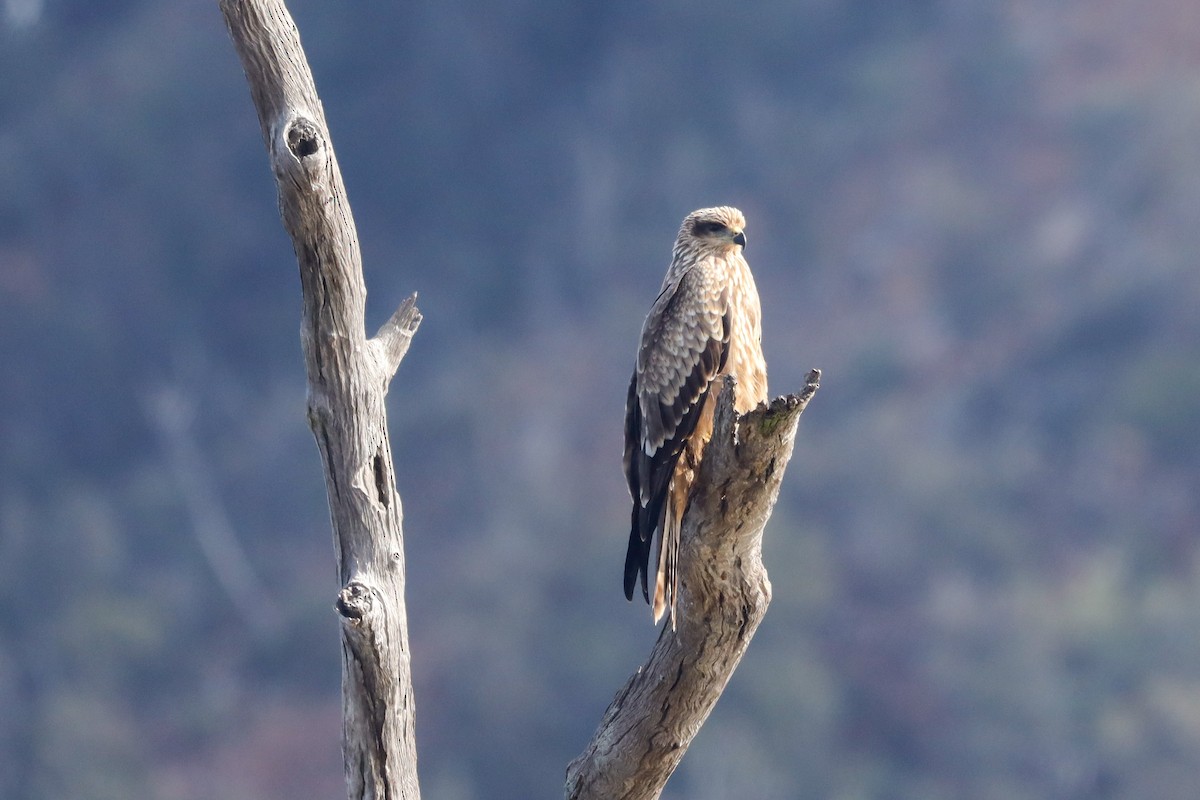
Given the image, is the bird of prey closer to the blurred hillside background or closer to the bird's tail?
the bird's tail

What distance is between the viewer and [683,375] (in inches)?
298

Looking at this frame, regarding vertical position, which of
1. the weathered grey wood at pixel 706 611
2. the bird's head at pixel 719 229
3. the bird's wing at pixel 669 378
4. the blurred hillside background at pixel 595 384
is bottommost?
the weathered grey wood at pixel 706 611

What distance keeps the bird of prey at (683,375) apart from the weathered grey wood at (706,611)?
951 mm

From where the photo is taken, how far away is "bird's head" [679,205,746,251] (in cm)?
799

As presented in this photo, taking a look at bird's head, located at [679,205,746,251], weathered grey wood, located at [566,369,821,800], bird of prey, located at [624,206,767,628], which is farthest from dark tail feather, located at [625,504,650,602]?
bird's head, located at [679,205,746,251]

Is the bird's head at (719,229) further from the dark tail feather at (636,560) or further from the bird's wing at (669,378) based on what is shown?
the dark tail feather at (636,560)

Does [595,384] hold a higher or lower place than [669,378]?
higher

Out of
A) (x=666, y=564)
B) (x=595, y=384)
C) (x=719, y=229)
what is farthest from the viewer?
(x=595, y=384)

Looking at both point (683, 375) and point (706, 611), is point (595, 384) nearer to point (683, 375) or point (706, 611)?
point (683, 375)

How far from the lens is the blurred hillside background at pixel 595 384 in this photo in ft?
117

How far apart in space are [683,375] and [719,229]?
2.41 ft

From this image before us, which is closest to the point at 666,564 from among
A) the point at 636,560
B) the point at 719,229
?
the point at 636,560

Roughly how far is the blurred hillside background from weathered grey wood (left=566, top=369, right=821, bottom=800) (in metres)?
26.4

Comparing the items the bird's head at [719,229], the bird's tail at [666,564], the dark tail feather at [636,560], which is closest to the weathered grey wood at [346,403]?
the dark tail feather at [636,560]
